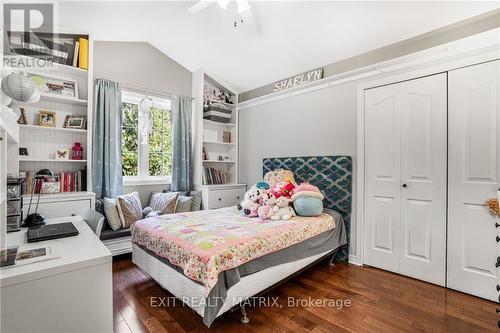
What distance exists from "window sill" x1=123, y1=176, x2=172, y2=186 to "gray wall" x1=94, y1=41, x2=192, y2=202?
0.05 metres

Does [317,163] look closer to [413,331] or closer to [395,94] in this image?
[395,94]

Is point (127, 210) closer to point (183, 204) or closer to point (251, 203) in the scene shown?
point (183, 204)

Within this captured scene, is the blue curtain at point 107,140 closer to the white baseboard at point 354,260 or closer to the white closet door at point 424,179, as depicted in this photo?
the white baseboard at point 354,260

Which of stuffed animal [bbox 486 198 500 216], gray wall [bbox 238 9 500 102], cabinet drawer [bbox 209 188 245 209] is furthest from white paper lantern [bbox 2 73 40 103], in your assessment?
stuffed animal [bbox 486 198 500 216]

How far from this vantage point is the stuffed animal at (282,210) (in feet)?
8.28

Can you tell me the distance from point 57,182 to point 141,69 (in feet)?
6.12

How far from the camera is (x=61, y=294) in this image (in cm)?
97

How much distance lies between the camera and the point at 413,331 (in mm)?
1689

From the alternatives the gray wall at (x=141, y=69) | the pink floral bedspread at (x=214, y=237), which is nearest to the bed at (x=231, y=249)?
the pink floral bedspread at (x=214, y=237)

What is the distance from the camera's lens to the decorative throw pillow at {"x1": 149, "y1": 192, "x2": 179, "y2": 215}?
3.25m

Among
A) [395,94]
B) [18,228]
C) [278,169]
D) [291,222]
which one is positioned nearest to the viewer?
[18,228]

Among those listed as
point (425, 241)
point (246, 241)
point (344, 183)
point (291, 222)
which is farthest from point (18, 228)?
point (425, 241)

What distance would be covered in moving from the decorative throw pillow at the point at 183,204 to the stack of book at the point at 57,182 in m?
1.13

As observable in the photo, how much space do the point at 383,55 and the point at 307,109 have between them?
Answer: 1039 millimetres
